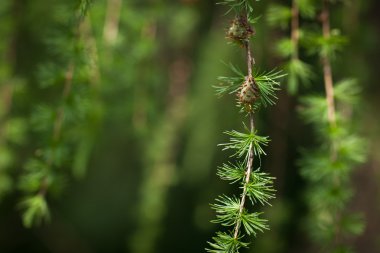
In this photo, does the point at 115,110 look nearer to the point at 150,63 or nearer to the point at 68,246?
the point at 150,63

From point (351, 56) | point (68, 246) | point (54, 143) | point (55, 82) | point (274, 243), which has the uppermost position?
point (351, 56)

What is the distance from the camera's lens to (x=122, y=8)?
1240 millimetres

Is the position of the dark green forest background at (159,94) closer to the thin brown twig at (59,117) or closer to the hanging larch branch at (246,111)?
the thin brown twig at (59,117)

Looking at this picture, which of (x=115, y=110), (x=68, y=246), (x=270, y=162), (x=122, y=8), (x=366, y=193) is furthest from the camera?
(x=68, y=246)

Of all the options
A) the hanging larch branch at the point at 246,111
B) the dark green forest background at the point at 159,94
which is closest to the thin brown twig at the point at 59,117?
the dark green forest background at the point at 159,94

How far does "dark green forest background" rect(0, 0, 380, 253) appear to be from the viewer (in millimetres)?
1093

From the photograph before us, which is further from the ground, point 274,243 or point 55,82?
point 55,82

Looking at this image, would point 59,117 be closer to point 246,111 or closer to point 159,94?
point 246,111

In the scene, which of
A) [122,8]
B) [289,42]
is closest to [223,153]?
[122,8]

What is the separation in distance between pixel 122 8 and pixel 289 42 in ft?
1.58

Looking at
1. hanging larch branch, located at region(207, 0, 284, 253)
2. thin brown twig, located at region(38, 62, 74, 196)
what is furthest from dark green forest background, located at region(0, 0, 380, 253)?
hanging larch branch, located at region(207, 0, 284, 253)

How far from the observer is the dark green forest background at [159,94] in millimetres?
1093

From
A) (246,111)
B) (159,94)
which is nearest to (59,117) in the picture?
(246,111)

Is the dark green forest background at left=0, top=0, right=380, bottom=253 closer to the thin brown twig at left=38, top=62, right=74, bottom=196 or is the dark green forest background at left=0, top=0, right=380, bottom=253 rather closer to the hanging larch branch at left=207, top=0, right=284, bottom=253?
the thin brown twig at left=38, top=62, right=74, bottom=196
